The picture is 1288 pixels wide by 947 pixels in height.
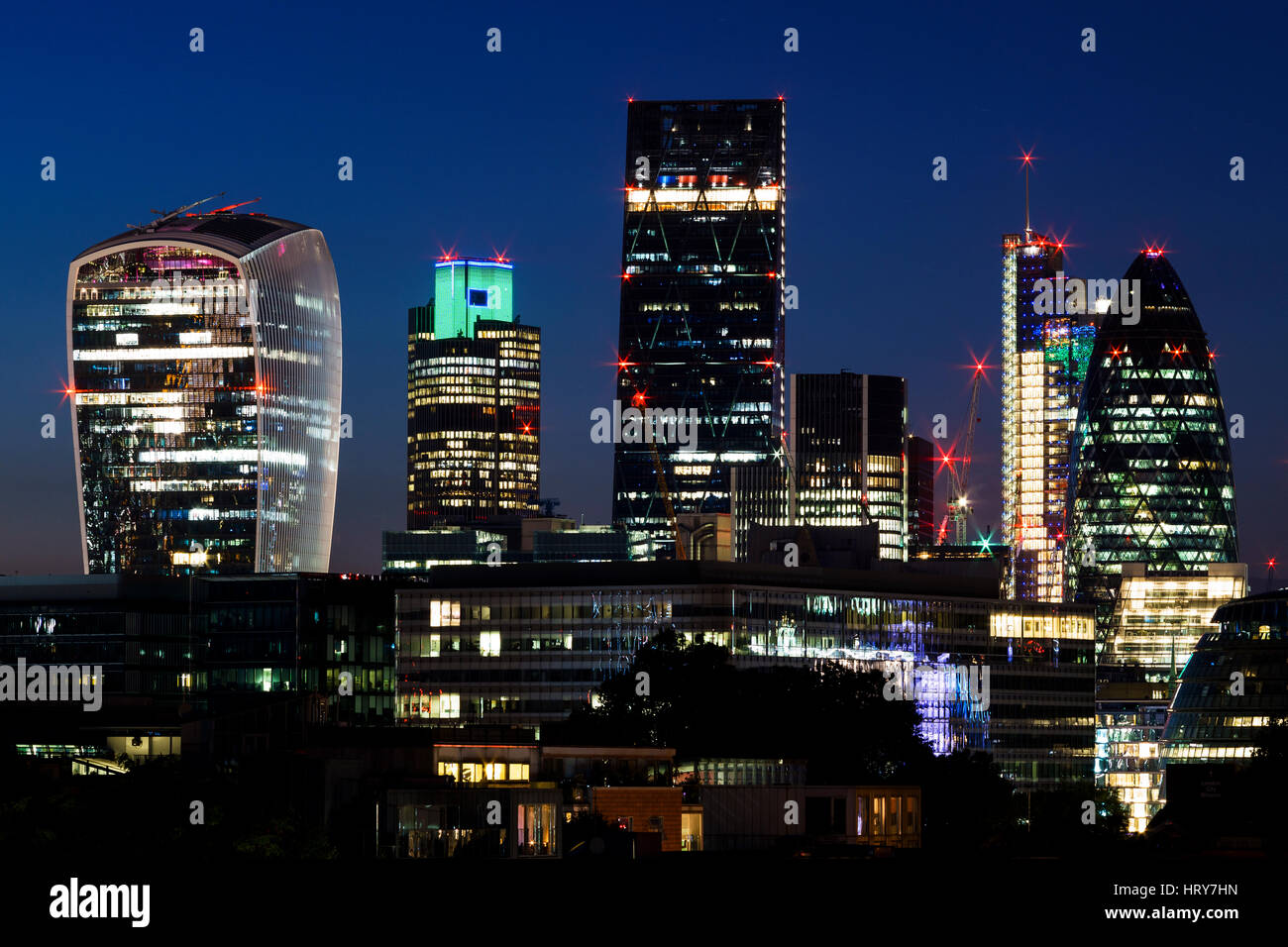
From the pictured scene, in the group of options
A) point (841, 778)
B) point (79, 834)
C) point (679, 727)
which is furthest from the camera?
point (679, 727)

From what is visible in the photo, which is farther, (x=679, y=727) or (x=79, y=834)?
(x=679, y=727)

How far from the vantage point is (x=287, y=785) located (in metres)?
110

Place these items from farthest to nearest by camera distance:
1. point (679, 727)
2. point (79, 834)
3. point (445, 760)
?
point (679, 727)
point (445, 760)
point (79, 834)

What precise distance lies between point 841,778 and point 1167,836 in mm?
51294
